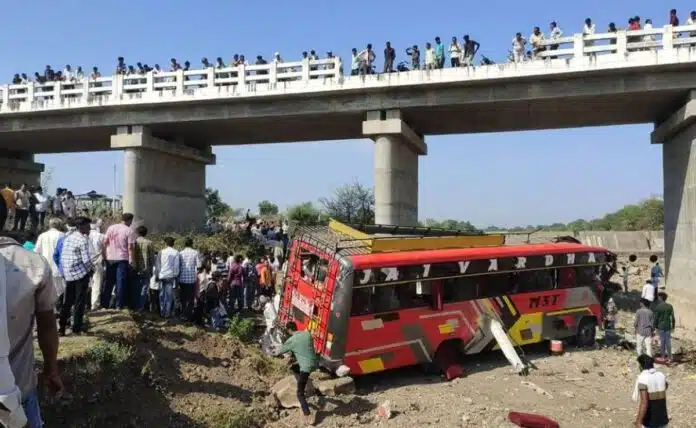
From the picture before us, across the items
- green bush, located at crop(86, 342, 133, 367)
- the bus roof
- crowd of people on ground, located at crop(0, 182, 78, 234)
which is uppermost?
crowd of people on ground, located at crop(0, 182, 78, 234)

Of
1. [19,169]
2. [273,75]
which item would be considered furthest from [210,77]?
[19,169]

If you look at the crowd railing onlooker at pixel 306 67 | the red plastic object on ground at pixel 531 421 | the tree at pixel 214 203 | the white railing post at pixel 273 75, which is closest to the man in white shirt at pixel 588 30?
the crowd railing onlooker at pixel 306 67

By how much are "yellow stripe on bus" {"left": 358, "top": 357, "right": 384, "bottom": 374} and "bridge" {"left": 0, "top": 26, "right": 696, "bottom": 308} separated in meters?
8.52

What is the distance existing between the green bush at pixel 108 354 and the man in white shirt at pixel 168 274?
8.93ft

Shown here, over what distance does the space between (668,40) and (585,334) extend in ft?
28.5

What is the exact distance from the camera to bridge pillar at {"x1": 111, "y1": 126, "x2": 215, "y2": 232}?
20.3 meters

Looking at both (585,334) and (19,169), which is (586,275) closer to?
(585,334)

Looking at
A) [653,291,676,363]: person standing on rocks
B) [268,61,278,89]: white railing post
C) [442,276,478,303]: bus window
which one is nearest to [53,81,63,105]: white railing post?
[268,61,278,89]: white railing post

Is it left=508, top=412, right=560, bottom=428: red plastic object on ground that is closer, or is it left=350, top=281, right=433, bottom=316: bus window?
left=508, top=412, right=560, bottom=428: red plastic object on ground

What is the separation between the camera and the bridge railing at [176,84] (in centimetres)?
1800

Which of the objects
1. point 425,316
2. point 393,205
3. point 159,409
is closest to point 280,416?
point 159,409

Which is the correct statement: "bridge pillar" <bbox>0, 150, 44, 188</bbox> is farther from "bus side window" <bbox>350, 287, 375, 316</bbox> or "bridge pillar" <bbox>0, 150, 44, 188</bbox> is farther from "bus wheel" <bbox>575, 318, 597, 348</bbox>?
"bus wheel" <bbox>575, 318, 597, 348</bbox>

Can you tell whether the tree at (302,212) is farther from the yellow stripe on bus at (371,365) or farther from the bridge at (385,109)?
the yellow stripe on bus at (371,365)

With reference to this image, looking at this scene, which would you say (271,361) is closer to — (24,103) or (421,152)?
(421,152)
